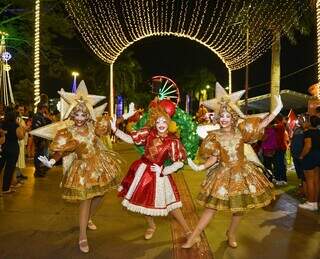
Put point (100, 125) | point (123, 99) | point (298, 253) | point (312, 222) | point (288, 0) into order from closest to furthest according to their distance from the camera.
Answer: point (298, 253) → point (100, 125) → point (312, 222) → point (288, 0) → point (123, 99)

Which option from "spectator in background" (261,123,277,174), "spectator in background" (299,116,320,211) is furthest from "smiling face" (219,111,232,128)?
"spectator in background" (261,123,277,174)

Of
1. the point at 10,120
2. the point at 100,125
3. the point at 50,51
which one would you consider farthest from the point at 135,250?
the point at 50,51

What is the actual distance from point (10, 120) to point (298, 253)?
5.81 metres

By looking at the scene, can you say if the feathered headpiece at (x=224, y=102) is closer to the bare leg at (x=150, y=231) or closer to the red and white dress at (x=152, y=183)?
the red and white dress at (x=152, y=183)

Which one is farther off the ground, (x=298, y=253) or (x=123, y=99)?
(x=123, y=99)

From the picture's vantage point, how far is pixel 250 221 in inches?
298

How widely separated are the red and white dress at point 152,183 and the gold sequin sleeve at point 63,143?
0.79 m

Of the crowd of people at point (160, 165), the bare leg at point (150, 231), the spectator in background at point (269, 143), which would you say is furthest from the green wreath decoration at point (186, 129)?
the spectator in background at point (269, 143)

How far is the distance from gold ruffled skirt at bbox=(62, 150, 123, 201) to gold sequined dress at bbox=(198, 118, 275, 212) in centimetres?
110

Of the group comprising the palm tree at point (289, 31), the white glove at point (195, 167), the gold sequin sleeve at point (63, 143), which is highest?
the palm tree at point (289, 31)

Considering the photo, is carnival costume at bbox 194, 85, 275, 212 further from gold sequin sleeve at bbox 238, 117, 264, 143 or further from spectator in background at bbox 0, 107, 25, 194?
spectator in background at bbox 0, 107, 25, 194

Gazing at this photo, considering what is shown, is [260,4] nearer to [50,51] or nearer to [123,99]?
[50,51]

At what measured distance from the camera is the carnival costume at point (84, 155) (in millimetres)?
5957

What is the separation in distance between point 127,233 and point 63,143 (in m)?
1.53
